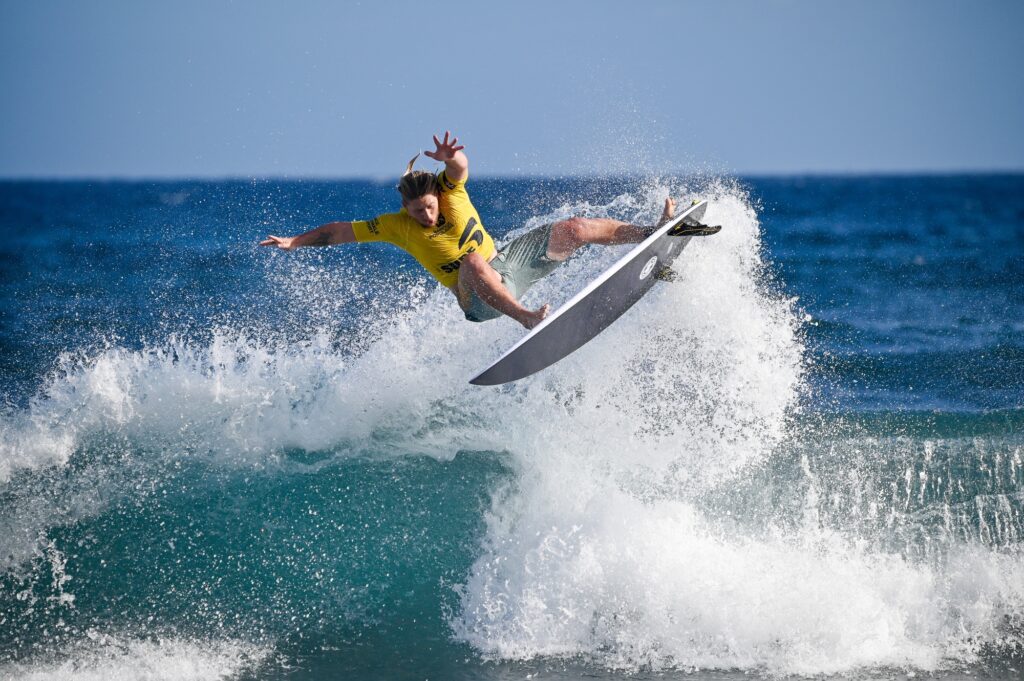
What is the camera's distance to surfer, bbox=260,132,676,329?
643 cm

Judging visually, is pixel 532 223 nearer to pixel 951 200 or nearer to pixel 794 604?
pixel 794 604

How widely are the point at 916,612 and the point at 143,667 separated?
4841mm

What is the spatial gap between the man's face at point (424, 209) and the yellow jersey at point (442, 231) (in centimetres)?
10

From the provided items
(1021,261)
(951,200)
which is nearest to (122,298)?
(1021,261)

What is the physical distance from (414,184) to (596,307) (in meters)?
1.63

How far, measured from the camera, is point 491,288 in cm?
661

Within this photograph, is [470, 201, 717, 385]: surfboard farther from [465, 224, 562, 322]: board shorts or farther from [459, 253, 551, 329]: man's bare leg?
[465, 224, 562, 322]: board shorts

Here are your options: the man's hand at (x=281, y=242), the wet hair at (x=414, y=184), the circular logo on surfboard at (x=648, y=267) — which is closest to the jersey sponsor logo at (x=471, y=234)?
A: the wet hair at (x=414, y=184)

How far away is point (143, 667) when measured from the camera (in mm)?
5711

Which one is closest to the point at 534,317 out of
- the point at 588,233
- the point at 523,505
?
the point at 588,233

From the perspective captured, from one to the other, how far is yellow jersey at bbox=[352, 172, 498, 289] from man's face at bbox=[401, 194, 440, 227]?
4.0 inches

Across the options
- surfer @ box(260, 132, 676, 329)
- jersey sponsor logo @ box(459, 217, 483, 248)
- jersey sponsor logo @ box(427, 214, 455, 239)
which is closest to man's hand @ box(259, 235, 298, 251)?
surfer @ box(260, 132, 676, 329)

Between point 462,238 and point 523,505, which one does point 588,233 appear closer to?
point 462,238

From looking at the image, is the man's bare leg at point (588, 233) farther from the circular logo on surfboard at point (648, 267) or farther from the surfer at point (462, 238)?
the circular logo on surfboard at point (648, 267)
